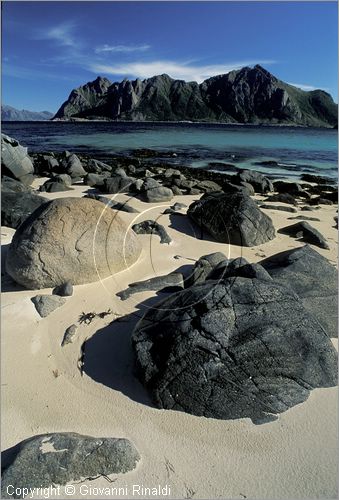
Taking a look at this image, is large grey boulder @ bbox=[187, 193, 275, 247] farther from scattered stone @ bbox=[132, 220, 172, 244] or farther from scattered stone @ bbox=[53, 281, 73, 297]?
scattered stone @ bbox=[53, 281, 73, 297]

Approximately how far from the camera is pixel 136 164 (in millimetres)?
23172

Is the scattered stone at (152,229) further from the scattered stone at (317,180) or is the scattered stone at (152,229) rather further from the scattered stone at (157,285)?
Result: the scattered stone at (317,180)

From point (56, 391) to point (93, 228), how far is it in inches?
103

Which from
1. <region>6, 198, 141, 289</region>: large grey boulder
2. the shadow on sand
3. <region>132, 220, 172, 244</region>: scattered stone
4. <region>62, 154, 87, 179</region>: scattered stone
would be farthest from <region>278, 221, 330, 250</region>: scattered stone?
<region>62, 154, 87, 179</region>: scattered stone

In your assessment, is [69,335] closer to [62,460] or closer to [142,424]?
[142,424]

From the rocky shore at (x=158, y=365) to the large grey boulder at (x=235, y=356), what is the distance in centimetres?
1

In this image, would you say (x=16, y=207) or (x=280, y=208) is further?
(x=280, y=208)

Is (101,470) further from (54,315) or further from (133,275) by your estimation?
(133,275)

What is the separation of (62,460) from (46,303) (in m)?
2.59

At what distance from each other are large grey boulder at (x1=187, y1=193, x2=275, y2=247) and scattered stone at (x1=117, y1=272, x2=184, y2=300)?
1953mm

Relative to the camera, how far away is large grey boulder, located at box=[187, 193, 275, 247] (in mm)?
7762

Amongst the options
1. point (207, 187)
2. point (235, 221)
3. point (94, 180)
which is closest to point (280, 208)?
point (207, 187)

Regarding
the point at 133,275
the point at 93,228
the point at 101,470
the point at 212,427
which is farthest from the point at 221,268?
the point at 101,470

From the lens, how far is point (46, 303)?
5320 millimetres
